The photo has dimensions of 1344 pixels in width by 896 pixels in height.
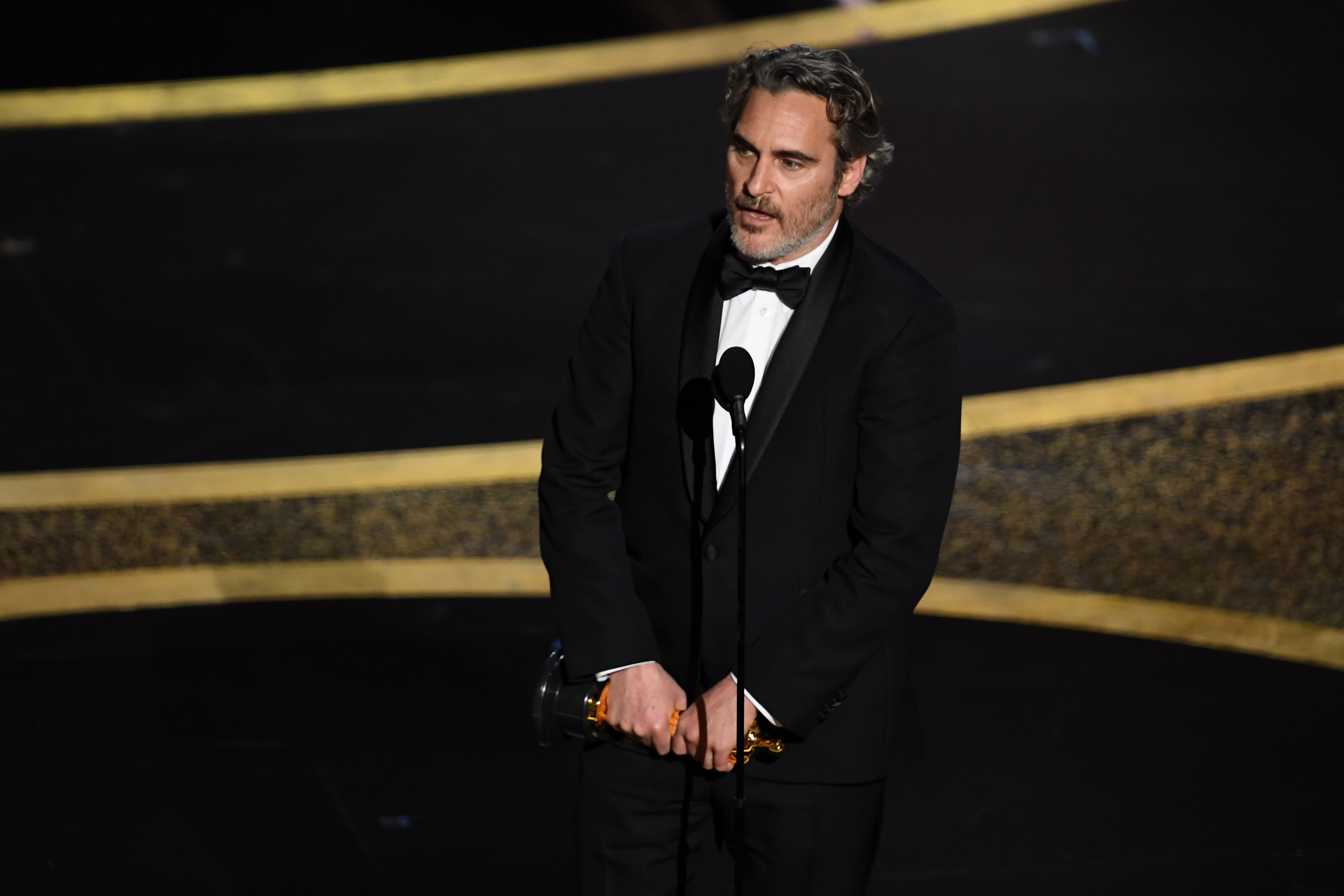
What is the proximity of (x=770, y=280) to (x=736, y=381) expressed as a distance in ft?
0.90

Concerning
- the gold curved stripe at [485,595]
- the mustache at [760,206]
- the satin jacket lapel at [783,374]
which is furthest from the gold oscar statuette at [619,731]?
the gold curved stripe at [485,595]

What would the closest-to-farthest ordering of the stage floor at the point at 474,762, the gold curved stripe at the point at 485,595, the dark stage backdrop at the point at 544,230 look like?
the stage floor at the point at 474,762
the gold curved stripe at the point at 485,595
the dark stage backdrop at the point at 544,230

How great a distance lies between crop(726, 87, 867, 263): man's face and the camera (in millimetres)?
2504

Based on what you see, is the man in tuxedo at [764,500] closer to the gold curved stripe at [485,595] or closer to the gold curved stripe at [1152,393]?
the gold curved stripe at [485,595]

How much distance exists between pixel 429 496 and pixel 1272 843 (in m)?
2.91

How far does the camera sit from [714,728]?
2557 mm

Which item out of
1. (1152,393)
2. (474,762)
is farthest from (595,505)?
(1152,393)

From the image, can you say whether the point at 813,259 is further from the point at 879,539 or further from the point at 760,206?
the point at 879,539

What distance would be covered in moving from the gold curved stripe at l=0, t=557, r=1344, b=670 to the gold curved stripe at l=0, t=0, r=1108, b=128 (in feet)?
13.4

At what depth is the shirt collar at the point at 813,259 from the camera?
2635mm

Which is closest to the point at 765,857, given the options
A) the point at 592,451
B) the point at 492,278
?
the point at 592,451

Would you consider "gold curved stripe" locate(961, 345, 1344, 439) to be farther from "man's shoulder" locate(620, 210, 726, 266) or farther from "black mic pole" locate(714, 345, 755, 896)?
"black mic pole" locate(714, 345, 755, 896)

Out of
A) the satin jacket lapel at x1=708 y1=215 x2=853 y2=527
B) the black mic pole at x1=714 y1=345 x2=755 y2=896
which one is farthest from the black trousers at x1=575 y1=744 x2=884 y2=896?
the satin jacket lapel at x1=708 y1=215 x2=853 y2=527

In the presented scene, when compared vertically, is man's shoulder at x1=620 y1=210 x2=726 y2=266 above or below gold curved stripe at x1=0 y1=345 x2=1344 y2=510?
above
